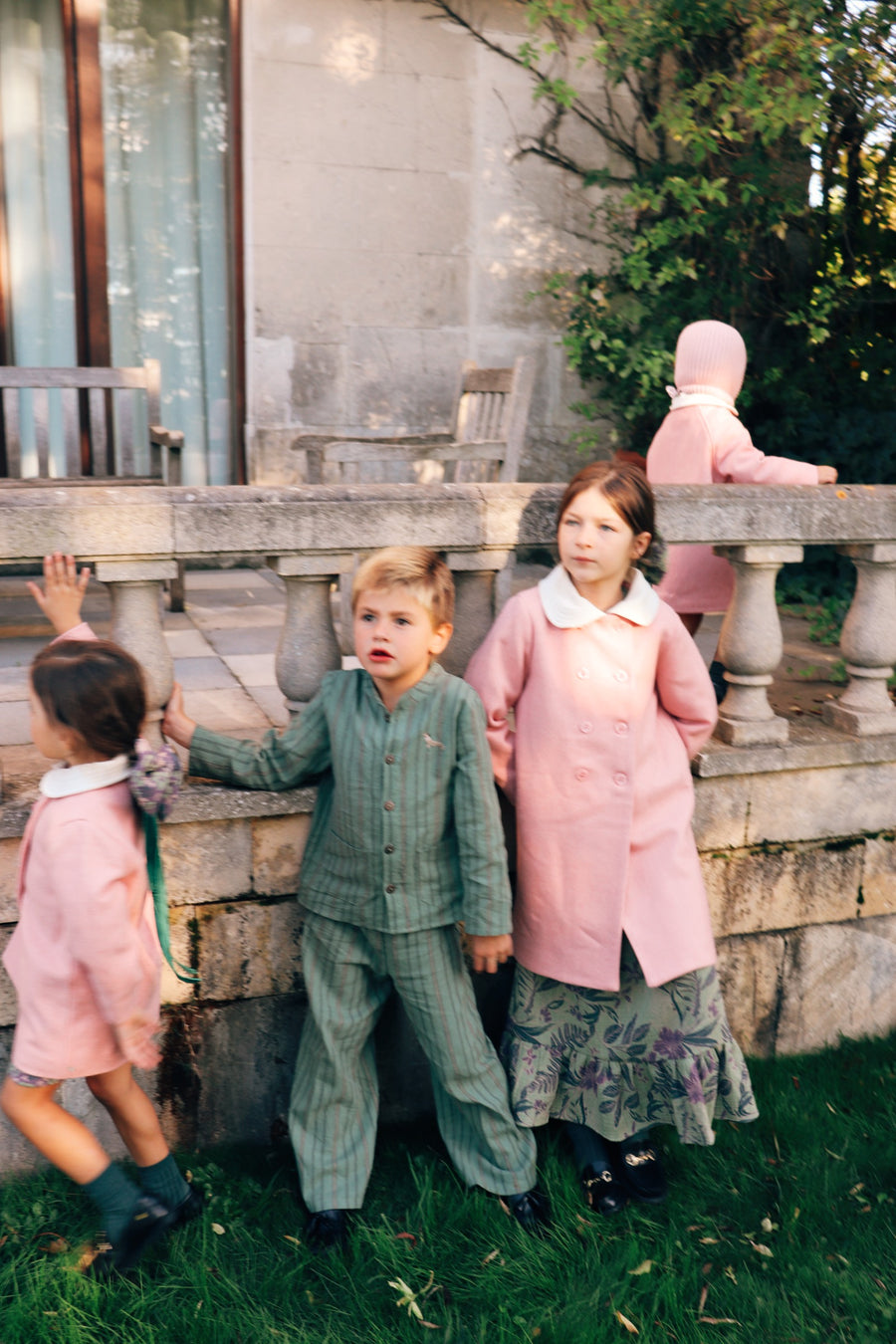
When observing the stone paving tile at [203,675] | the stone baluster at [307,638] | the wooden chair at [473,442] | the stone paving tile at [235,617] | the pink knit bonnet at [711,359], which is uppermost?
the pink knit bonnet at [711,359]

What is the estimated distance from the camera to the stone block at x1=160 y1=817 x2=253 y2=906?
2.58 meters

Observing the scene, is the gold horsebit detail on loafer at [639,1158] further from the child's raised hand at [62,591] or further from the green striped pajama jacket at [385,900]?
the child's raised hand at [62,591]

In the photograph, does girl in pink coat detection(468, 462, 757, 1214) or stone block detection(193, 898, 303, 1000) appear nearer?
girl in pink coat detection(468, 462, 757, 1214)

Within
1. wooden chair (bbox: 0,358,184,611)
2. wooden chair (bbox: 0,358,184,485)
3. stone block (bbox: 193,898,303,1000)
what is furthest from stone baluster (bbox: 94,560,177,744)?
wooden chair (bbox: 0,358,184,485)

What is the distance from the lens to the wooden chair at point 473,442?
4.06 meters

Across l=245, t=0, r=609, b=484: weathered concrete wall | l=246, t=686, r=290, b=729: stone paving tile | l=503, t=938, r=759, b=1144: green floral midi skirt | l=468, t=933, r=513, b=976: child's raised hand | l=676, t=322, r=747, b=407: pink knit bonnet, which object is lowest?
l=503, t=938, r=759, b=1144: green floral midi skirt

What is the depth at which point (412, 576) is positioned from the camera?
2.27m

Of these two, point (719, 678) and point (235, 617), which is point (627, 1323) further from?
point (235, 617)

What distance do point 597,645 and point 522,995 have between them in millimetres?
851

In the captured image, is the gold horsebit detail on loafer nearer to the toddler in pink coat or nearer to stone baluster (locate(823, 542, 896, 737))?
stone baluster (locate(823, 542, 896, 737))

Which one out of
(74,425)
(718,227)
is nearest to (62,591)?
(74,425)

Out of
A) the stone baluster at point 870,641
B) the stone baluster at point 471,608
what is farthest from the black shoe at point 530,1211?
the stone baluster at point 870,641

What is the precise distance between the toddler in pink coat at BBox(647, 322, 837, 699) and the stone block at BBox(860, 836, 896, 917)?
0.80m

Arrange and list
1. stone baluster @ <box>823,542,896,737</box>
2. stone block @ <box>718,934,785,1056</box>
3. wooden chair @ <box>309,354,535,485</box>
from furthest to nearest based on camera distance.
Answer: wooden chair @ <box>309,354,535,485</box>, stone block @ <box>718,934,785,1056</box>, stone baluster @ <box>823,542,896,737</box>
